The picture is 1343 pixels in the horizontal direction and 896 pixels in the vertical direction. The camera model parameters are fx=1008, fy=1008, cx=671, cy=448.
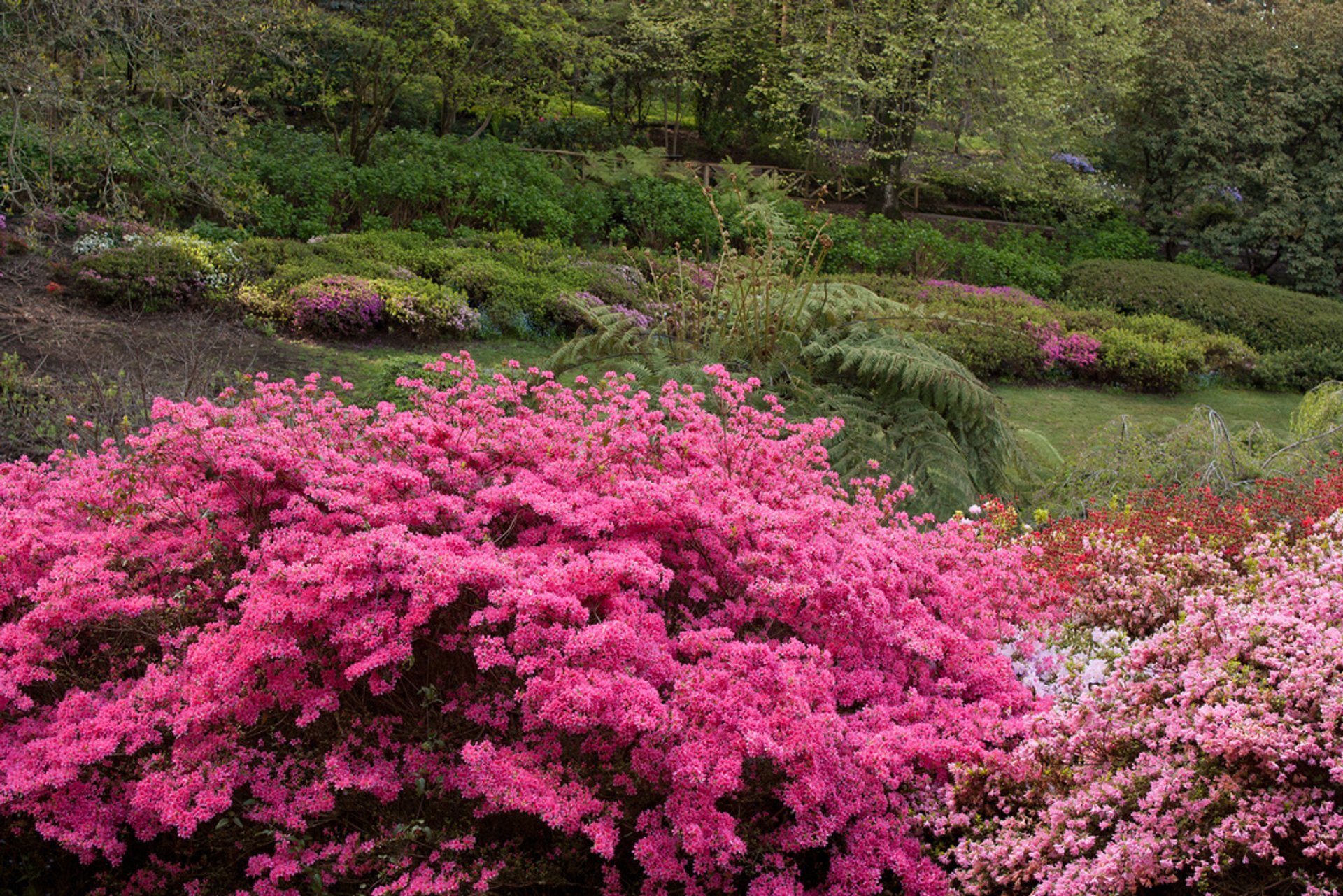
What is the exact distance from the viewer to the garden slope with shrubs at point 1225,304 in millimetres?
13734

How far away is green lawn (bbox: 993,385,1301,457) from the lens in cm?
921

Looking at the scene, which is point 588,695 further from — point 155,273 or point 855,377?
point 155,273

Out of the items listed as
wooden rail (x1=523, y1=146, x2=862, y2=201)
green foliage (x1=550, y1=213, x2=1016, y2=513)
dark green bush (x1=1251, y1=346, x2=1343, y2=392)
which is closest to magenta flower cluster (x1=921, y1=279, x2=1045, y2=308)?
dark green bush (x1=1251, y1=346, x2=1343, y2=392)

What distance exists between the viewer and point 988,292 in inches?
536

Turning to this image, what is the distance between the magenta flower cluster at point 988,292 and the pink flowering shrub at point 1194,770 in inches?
410

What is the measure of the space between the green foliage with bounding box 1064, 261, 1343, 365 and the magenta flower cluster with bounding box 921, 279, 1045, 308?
4.05ft

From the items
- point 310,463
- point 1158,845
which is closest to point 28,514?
point 310,463

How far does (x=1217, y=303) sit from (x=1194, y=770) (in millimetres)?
14066

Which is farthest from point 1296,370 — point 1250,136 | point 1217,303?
point 1250,136

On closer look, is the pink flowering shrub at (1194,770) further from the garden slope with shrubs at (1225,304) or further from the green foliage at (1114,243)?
the green foliage at (1114,243)

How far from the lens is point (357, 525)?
293cm

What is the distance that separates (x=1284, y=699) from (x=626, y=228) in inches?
536

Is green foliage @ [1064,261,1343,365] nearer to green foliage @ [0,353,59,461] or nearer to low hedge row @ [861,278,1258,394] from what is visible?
low hedge row @ [861,278,1258,394]

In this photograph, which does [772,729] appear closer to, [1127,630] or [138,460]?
[1127,630]
